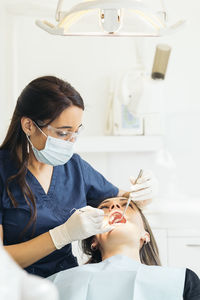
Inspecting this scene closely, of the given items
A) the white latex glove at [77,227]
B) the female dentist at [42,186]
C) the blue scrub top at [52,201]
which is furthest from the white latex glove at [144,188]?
the white latex glove at [77,227]

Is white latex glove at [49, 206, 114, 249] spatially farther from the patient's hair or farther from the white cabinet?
the white cabinet

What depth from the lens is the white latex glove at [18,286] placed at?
0.66 meters

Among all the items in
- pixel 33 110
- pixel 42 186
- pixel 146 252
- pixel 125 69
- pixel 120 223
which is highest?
pixel 125 69

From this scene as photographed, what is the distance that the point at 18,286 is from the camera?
679mm

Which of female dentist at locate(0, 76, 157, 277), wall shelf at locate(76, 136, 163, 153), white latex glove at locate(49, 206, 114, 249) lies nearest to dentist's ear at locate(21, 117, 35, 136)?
female dentist at locate(0, 76, 157, 277)

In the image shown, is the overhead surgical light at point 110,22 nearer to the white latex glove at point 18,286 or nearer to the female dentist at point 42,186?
the female dentist at point 42,186

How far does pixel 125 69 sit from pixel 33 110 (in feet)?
4.08

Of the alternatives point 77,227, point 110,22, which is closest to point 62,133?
point 77,227

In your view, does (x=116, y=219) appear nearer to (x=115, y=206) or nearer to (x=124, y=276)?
(x=115, y=206)

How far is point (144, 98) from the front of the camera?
8.78 ft

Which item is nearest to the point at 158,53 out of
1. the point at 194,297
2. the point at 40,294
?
the point at 194,297

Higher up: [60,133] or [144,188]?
[60,133]

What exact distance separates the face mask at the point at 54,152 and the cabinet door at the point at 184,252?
988 mm

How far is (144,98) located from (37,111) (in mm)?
1067
